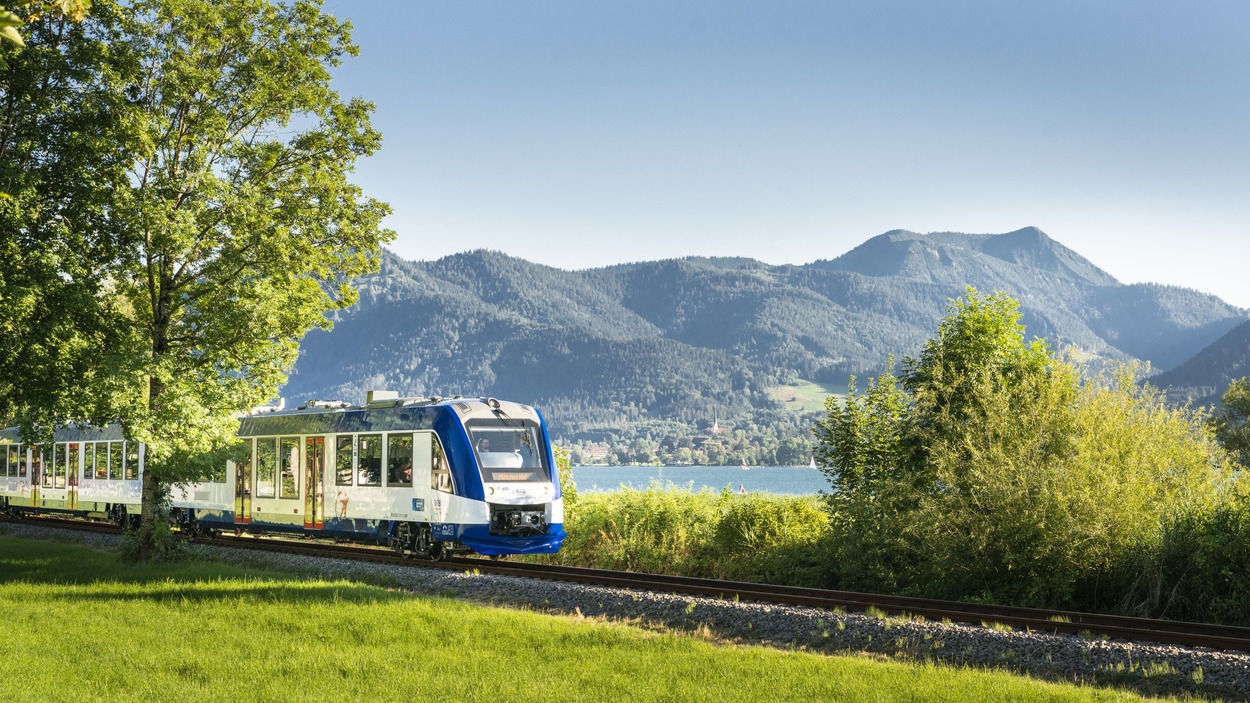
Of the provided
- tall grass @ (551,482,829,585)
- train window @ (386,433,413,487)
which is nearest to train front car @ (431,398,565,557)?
train window @ (386,433,413,487)

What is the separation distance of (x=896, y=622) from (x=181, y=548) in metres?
15.5

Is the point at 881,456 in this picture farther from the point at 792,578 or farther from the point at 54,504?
the point at 54,504

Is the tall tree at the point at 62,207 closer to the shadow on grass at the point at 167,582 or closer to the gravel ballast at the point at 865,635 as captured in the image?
the shadow on grass at the point at 167,582

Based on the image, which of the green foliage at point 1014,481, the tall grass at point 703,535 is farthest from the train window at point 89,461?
the green foliage at point 1014,481

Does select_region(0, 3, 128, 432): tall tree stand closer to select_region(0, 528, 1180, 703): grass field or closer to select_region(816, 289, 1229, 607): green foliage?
select_region(0, 528, 1180, 703): grass field

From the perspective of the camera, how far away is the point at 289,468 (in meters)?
25.5

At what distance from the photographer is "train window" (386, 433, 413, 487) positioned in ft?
72.3

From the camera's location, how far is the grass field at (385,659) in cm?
1037

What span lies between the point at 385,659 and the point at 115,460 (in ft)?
78.9

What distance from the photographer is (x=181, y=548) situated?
2262cm

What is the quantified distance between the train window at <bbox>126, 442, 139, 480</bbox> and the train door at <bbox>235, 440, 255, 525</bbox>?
6137 millimetres

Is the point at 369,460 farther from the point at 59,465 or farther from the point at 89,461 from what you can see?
the point at 59,465

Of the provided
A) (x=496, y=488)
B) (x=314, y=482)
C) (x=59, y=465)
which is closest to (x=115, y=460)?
(x=59, y=465)

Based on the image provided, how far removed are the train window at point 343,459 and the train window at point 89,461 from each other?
13.8 metres
